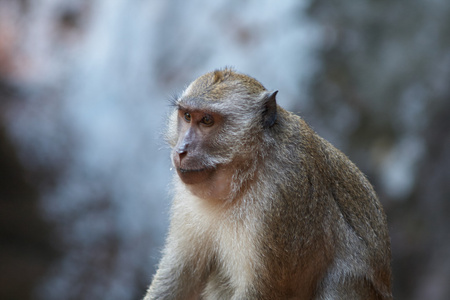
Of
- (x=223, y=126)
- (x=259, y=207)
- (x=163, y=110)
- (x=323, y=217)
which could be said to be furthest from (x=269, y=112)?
(x=163, y=110)

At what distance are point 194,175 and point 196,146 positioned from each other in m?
0.28

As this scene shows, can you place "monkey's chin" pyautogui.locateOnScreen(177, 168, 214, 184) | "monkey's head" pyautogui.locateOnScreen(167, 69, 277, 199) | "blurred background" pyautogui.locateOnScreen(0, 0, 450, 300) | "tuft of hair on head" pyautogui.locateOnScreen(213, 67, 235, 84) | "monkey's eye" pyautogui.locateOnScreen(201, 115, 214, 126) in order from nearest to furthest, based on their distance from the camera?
"monkey's chin" pyautogui.locateOnScreen(177, 168, 214, 184) < "monkey's head" pyautogui.locateOnScreen(167, 69, 277, 199) < "monkey's eye" pyautogui.locateOnScreen(201, 115, 214, 126) < "tuft of hair on head" pyautogui.locateOnScreen(213, 67, 235, 84) < "blurred background" pyautogui.locateOnScreen(0, 0, 450, 300)

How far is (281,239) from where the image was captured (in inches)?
218

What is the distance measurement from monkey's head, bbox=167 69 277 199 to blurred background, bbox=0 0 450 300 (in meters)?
7.65

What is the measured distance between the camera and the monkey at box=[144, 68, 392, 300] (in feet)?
18.0

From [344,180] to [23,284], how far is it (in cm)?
916

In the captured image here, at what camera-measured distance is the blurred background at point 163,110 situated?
43.6ft

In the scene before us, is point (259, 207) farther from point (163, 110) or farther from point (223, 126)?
point (163, 110)

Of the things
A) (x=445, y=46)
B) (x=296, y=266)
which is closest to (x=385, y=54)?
(x=445, y=46)

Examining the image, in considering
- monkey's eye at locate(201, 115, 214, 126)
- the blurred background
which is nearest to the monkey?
monkey's eye at locate(201, 115, 214, 126)

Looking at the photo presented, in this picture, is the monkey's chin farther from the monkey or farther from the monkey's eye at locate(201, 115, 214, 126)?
the monkey's eye at locate(201, 115, 214, 126)

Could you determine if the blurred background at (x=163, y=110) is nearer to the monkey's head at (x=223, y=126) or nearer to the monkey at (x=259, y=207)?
the monkey at (x=259, y=207)

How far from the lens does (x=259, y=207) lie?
5.52 metres

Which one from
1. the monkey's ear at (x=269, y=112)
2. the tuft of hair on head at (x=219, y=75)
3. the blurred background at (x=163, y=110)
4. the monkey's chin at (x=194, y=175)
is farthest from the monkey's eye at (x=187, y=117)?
the blurred background at (x=163, y=110)
